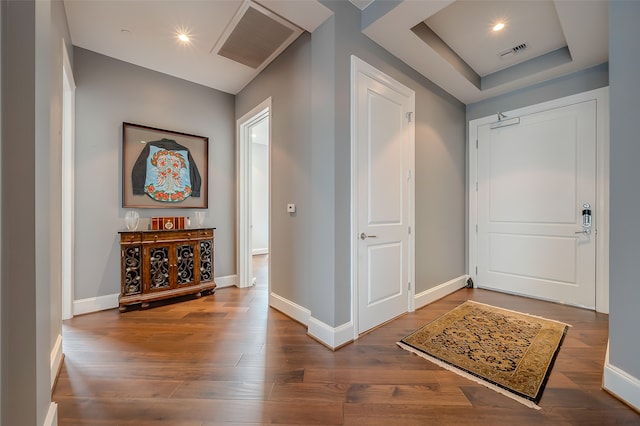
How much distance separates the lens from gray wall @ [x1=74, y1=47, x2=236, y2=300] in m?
2.69

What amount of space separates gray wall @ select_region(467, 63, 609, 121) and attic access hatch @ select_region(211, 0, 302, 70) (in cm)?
270

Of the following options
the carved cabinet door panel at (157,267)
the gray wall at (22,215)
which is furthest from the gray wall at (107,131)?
the gray wall at (22,215)

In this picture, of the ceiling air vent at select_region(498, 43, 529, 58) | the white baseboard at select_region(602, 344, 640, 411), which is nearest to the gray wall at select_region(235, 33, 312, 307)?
the white baseboard at select_region(602, 344, 640, 411)

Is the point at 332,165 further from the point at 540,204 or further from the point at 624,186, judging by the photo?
the point at 540,204

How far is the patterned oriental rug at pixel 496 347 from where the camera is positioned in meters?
1.62

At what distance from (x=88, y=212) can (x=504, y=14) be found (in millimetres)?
4463

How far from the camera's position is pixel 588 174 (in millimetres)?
2824

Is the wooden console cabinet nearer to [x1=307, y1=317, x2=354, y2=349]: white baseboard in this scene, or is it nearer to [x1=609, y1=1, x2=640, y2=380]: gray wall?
[x1=307, y1=317, x2=354, y2=349]: white baseboard

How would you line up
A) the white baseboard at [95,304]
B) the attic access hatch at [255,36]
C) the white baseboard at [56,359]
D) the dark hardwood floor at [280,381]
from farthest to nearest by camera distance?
the white baseboard at [95,304]
the attic access hatch at [255,36]
the white baseboard at [56,359]
the dark hardwood floor at [280,381]

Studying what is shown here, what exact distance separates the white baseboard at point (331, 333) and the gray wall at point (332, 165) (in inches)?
2.0

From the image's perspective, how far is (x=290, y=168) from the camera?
271 cm

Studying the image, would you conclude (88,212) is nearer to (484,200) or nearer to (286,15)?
(286,15)

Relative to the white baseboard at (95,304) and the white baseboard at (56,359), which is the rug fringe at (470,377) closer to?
the white baseboard at (56,359)

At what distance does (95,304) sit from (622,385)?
427 cm
